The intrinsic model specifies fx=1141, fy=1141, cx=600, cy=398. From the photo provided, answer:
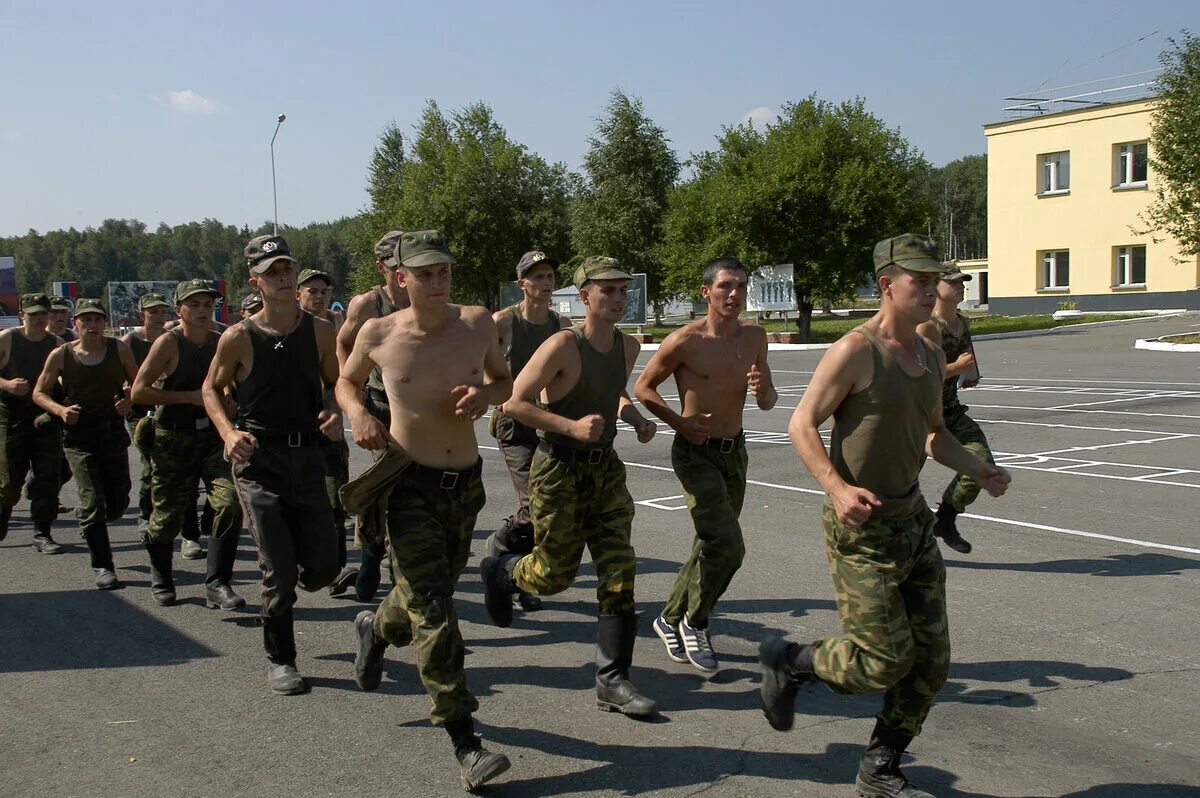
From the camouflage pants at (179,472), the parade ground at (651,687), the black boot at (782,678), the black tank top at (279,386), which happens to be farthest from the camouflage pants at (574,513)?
the camouflage pants at (179,472)

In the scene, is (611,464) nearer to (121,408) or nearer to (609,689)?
(609,689)

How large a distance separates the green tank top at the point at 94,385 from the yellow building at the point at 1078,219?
47.2 m

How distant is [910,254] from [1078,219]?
51.6 metres

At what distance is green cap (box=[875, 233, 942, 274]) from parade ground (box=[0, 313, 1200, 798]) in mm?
1942

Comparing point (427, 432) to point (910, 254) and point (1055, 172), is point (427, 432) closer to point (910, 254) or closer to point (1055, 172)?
point (910, 254)

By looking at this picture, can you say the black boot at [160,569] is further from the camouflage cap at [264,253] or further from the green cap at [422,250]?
the green cap at [422,250]

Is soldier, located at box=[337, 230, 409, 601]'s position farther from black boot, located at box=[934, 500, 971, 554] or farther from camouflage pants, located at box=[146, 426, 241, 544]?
black boot, located at box=[934, 500, 971, 554]

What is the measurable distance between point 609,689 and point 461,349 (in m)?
1.67

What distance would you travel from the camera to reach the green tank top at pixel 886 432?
13.9ft

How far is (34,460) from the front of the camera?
9516 millimetres

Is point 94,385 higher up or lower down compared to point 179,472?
higher up

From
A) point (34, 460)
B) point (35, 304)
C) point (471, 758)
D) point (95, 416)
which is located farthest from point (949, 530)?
point (35, 304)

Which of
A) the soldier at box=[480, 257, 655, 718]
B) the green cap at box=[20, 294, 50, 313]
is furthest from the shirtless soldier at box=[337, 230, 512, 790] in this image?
the green cap at box=[20, 294, 50, 313]

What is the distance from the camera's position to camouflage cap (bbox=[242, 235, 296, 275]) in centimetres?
592
